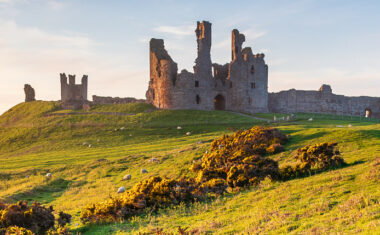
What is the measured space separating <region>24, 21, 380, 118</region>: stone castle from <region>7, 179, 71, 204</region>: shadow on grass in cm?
4566

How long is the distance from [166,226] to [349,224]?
227 inches

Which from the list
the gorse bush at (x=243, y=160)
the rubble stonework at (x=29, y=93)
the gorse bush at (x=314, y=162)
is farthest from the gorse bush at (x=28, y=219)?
the rubble stonework at (x=29, y=93)

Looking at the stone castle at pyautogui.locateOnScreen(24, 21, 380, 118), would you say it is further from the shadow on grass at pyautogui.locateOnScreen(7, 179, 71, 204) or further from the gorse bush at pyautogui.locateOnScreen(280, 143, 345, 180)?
the gorse bush at pyautogui.locateOnScreen(280, 143, 345, 180)

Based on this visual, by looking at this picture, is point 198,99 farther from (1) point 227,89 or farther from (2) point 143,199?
(2) point 143,199

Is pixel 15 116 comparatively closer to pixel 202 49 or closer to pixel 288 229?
A: pixel 202 49

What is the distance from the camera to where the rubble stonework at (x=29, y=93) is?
89188 millimetres

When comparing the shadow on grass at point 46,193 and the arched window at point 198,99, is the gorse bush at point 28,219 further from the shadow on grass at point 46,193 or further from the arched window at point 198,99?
the arched window at point 198,99

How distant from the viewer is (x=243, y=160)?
18359 millimetres

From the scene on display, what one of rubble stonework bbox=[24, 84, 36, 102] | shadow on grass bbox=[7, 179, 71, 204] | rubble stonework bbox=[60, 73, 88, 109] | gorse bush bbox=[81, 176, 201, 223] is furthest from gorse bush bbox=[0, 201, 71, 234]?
rubble stonework bbox=[24, 84, 36, 102]

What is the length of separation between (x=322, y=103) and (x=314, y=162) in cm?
7137

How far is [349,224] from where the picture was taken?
883cm

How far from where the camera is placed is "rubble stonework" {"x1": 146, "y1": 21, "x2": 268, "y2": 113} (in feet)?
235

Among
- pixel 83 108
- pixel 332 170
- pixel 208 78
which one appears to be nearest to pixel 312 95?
pixel 208 78

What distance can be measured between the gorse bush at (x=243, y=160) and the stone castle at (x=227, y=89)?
146 ft
